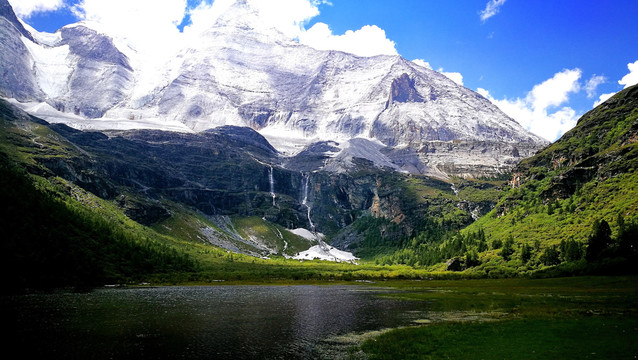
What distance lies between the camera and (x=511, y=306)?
250 feet

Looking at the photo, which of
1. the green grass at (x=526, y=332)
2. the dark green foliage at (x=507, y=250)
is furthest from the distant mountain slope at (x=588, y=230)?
the green grass at (x=526, y=332)

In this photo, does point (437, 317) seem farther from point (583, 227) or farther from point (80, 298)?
point (583, 227)

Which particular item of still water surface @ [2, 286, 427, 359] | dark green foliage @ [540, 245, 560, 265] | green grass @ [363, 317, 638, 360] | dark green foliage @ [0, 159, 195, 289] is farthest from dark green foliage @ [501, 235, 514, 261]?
dark green foliage @ [0, 159, 195, 289]

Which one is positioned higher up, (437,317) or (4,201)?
(4,201)

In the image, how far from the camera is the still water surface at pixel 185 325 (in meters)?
46.7

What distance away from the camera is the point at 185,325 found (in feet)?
214

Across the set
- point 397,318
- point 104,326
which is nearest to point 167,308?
point 104,326

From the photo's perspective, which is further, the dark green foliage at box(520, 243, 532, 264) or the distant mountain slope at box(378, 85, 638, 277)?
the dark green foliage at box(520, 243, 532, 264)

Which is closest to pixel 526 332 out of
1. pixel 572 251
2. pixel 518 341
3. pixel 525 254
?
pixel 518 341

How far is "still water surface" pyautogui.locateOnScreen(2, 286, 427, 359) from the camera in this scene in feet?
153

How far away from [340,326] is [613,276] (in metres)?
82.1

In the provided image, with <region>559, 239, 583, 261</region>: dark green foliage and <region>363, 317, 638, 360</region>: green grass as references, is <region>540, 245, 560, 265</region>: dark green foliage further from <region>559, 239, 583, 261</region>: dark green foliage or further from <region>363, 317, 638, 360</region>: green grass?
<region>363, 317, 638, 360</region>: green grass

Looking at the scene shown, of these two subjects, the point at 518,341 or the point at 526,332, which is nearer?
the point at 518,341

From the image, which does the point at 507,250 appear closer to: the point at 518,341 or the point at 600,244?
the point at 600,244
